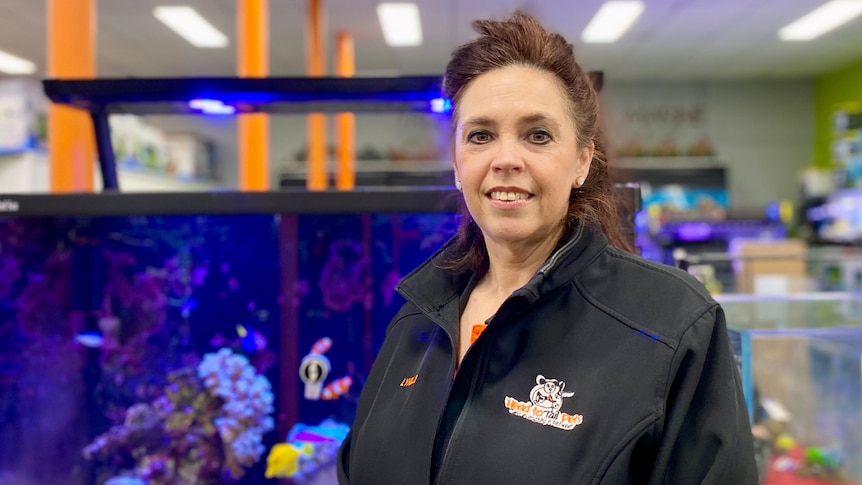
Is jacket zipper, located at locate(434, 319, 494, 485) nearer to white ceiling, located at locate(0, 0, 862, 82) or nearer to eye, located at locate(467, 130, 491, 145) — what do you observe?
eye, located at locate(467, 130, 491, 145)

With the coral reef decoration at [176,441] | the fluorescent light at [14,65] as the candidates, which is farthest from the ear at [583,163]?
the fluorescent light at [14,65]

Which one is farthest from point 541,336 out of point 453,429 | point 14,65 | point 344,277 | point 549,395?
point 14,65

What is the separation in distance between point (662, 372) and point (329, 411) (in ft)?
3.26

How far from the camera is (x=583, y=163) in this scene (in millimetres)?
1183

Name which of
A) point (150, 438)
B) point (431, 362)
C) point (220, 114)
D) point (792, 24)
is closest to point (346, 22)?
point (792, 24)

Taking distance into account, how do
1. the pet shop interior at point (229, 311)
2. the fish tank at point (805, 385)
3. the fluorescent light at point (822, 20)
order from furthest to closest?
the fluorescent light at point (822, 20)
the fish tank at point (805, 385)
the pet shop interior at point (229, 311)

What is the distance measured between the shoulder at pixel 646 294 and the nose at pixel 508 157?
196 millimetres

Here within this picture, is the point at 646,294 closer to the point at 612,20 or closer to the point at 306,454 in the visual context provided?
the point at 306,454

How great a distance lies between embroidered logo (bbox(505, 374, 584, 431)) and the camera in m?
0.99

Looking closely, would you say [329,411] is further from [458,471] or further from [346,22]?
[346,22]

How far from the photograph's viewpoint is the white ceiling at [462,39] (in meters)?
7.00

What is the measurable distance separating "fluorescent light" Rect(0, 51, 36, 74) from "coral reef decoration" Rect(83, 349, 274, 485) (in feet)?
29.1

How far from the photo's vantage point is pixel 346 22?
300 inches

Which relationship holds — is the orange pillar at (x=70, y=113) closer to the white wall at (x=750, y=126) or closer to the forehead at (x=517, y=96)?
the forehead at (x=517, y=96)
